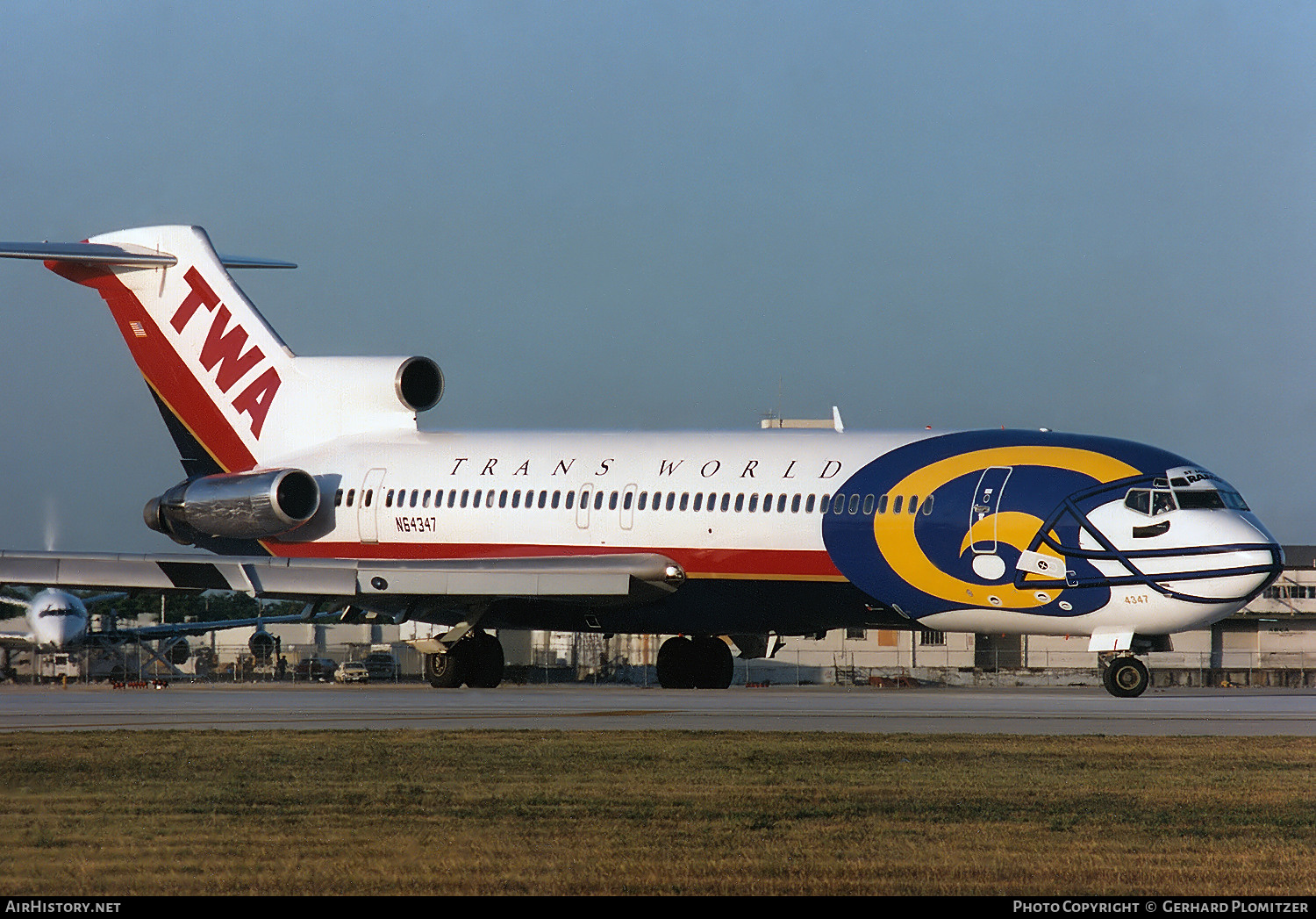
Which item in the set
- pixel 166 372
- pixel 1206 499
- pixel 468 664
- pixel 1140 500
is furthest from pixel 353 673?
pixel 1206 499

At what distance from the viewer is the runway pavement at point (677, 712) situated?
22438mm

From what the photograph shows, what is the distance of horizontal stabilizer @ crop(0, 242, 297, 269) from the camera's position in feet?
116

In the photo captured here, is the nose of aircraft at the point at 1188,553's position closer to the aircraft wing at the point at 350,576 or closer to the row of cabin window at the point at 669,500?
the row of cabin window at the point at 669,500

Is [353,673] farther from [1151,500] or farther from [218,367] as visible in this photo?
[1151,500]

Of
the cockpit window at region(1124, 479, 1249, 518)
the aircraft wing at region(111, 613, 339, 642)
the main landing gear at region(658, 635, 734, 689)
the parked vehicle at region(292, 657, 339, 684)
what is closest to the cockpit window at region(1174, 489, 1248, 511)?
the cockpit window at region(1124, 479, 1249, 518)

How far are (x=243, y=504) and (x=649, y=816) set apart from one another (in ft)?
76.7

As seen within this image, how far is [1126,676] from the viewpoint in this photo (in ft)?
94.8

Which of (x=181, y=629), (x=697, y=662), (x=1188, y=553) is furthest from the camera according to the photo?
(x=181, y=629)

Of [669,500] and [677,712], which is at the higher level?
[669,500]

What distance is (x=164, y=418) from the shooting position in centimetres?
3834

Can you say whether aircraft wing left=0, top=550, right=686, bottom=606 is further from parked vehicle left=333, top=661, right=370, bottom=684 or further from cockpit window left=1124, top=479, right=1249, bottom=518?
Answer: parked vehicle left=333, top=661, right=370, bottom=684

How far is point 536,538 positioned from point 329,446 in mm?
5529

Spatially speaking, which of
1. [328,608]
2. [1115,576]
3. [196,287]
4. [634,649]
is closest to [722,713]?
[1115,576]
